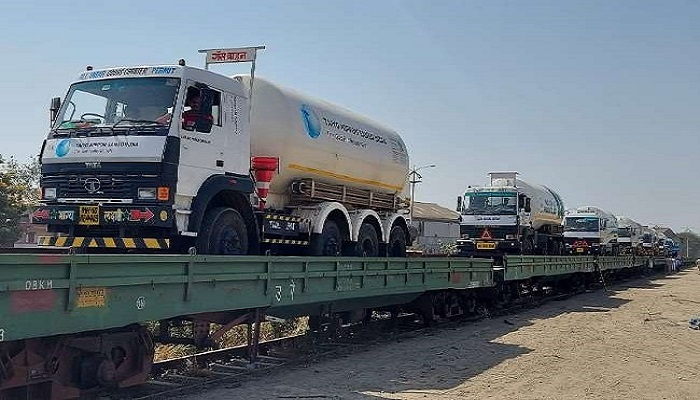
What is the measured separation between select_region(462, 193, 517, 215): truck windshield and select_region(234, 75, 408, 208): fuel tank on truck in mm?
10655

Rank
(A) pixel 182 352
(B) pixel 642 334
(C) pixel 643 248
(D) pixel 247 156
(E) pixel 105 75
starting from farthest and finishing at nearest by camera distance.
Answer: (C) pixel 643 248
(B) pixel 642 334
(A) pixel 182 352
(D) pixel 247 156
(E) pixel 105 75

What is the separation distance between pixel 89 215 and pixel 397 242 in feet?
26.6

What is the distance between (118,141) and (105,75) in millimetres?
1337

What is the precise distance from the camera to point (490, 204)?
83.2ft

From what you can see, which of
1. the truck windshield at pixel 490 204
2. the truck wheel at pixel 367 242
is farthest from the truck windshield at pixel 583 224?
the truck wheel at pixel 367 242

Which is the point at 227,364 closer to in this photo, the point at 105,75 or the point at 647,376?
the point at 105,75

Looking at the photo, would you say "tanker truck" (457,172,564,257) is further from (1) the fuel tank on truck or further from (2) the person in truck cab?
(2) the person in truck cab

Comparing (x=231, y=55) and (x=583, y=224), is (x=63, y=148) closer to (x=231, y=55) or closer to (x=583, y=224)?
(x=231, y=55)

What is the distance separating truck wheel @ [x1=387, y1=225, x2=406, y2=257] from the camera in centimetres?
1519

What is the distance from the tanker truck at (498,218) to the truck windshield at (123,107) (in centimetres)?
1658

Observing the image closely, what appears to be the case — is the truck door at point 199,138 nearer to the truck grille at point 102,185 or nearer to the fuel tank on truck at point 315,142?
the truck grille at point 102,185

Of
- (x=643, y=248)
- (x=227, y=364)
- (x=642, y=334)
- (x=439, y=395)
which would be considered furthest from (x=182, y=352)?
(x=643, y=248)

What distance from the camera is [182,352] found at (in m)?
12.4

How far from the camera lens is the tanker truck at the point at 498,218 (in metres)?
24.8
